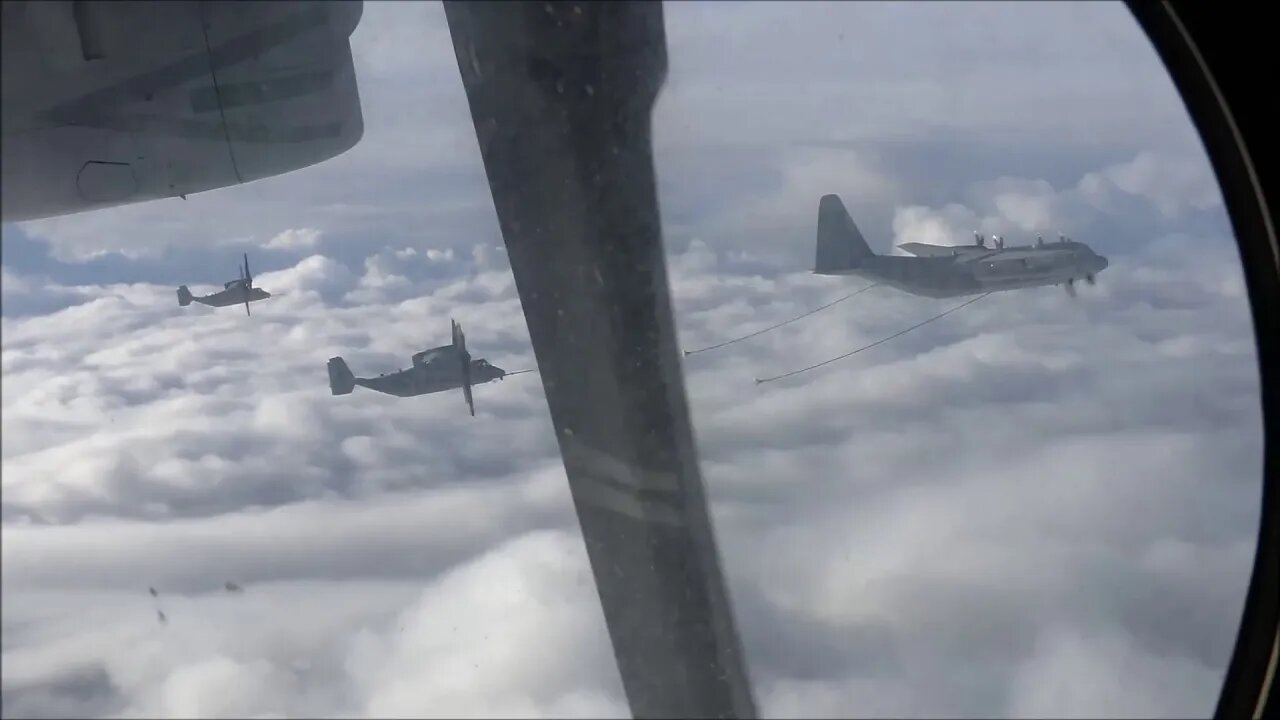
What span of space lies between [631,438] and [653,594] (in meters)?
0.26

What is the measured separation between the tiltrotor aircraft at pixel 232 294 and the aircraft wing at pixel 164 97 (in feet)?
0.44

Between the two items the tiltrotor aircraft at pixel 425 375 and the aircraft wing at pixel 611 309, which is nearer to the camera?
the tiltrotor aircraft at pixel 425 375

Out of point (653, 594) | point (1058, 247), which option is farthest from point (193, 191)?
point (1058, 247)

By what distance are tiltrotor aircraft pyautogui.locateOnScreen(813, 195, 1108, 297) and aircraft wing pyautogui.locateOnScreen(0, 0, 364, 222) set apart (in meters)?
0.74

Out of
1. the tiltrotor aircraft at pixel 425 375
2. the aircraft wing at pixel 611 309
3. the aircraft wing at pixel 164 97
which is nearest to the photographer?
the aircraft wing at pixel 164 97

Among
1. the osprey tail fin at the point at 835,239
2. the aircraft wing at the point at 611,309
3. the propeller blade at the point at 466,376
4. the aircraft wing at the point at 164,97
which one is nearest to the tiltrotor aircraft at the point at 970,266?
the osprey tail fin at the point at 835,239

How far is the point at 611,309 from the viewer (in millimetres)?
1396

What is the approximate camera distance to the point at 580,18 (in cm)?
127

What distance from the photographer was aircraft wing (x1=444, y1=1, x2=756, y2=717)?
1.28 m

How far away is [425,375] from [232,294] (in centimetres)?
26

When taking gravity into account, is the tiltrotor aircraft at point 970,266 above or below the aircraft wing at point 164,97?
below

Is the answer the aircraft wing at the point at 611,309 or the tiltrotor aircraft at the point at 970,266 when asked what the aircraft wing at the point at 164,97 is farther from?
the tiltrotor aircraft at the point at 970,266

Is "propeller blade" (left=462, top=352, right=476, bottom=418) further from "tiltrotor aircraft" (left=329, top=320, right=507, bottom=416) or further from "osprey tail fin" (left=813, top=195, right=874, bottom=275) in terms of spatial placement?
"osprey tail fin" (left=813, top=195, right=874, bottom=275)

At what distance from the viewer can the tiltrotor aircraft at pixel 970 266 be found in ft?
4.27
